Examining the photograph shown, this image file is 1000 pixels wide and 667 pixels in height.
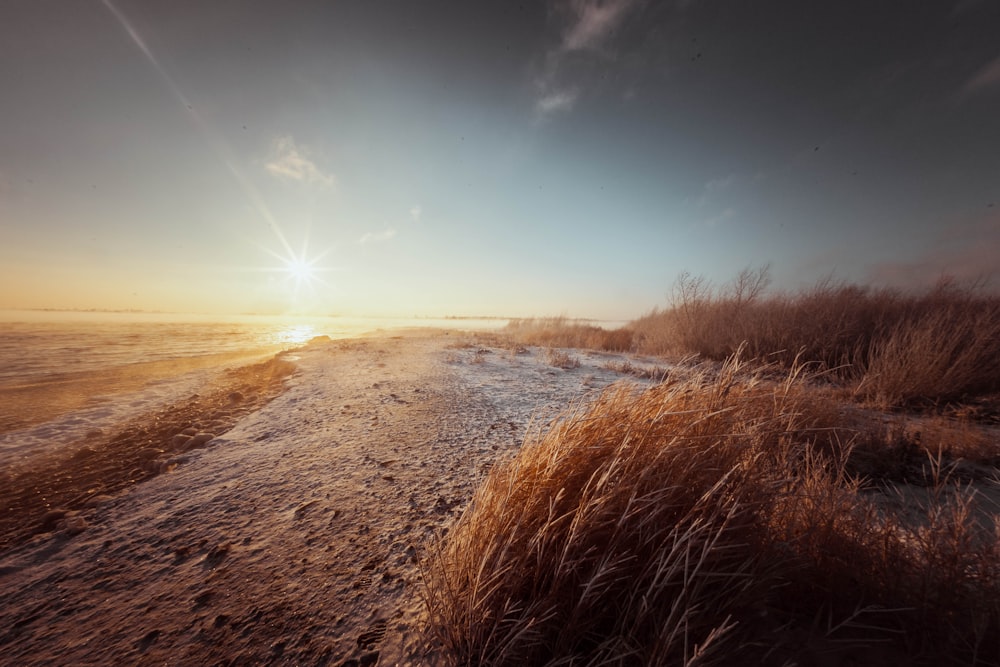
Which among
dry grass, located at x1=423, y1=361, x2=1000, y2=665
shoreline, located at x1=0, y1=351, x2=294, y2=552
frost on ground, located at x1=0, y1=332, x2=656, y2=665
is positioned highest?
dry grass, located at x1=423, y1=361, x2=1000, y2=665

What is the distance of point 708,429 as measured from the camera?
1491 millimetres

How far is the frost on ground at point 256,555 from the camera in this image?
1.07 meters

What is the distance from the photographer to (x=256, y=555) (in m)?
1.45

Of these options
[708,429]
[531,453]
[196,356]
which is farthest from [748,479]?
[196,356]

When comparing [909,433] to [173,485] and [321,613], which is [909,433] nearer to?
[321,613]

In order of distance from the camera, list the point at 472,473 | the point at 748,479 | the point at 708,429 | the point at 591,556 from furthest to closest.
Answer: the point at 472,473 < the point at 708,429 < the point at 748,479 < the point at 591,556

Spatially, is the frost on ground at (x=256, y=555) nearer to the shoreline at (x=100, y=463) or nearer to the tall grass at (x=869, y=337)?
the shoreline at (x=100, y=463)

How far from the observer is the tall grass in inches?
158

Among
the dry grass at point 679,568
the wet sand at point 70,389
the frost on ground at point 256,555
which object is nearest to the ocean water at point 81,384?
the wet sand at point 70,389

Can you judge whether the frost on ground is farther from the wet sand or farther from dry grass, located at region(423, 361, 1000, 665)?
Answer: the wet sand

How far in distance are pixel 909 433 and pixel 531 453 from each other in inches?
153

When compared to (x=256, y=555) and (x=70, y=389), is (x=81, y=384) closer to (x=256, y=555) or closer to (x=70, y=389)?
(x=70, y=389)

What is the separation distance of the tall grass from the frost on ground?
4.71 m

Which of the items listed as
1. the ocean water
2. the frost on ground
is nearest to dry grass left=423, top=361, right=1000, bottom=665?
the frost on ground
